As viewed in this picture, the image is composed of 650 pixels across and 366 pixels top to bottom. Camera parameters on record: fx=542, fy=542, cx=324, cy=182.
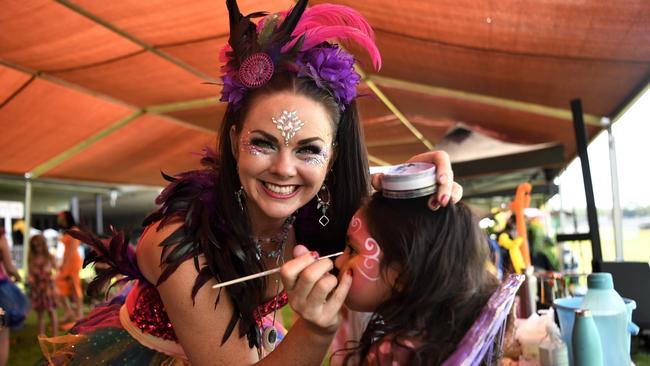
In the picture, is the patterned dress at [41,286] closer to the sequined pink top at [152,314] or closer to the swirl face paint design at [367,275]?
the sequined pink top at [152,314]

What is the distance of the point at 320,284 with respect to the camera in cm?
102

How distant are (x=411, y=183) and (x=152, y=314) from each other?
0.86 meters

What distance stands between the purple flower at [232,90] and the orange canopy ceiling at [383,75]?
49 centimetres

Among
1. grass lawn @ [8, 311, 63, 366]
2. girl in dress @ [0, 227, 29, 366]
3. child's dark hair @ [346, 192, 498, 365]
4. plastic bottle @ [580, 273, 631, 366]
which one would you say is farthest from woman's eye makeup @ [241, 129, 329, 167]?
grass lawn @ [8, 311, 63, 366]

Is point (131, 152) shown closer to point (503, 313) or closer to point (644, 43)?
point (644, 43)

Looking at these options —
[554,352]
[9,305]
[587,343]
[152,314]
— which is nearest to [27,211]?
[9,305]

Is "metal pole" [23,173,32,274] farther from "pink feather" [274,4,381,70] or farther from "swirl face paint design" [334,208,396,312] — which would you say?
"swirl face paint design" [334,208,396,312]

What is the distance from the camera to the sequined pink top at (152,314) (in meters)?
1.51

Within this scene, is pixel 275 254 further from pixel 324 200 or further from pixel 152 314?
pixel 152 314

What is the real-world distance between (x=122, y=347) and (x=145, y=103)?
4.80 metres

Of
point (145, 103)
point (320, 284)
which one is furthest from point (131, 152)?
point (320, 284)

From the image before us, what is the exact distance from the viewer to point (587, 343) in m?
1.36

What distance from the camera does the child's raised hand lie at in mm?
1026

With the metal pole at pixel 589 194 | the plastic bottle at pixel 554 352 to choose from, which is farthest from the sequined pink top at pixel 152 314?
the metal pole at pixel 589 194
